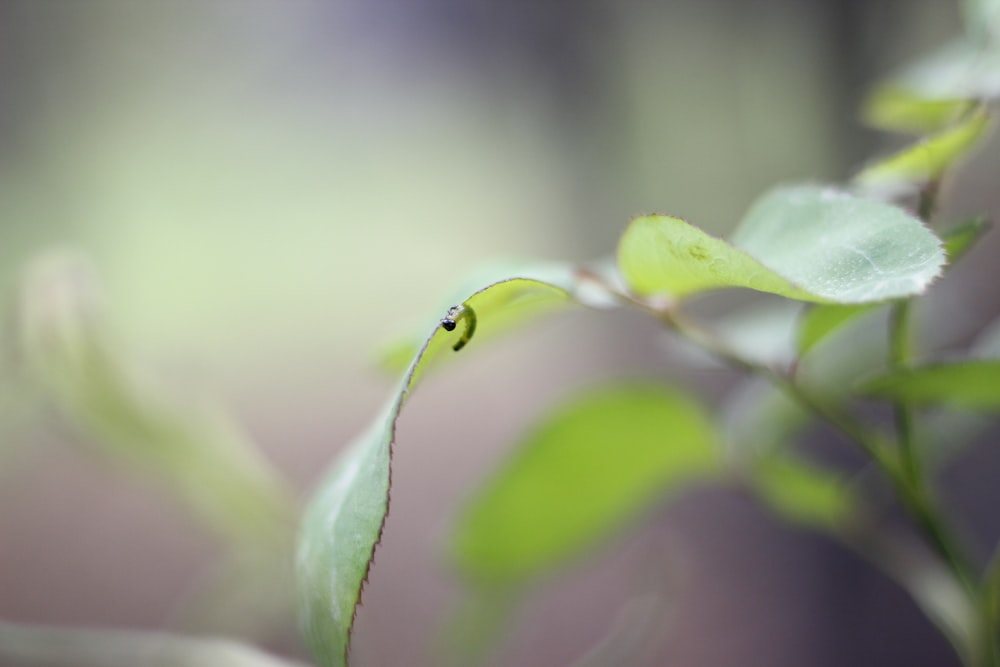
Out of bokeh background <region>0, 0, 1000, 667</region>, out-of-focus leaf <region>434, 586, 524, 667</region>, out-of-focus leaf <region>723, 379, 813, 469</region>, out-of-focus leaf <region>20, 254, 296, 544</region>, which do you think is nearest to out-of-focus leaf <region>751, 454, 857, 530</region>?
out-of-focus leaf <region>723, 379, 813, 469</region>

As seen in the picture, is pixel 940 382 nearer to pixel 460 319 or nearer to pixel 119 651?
pixel 460 319

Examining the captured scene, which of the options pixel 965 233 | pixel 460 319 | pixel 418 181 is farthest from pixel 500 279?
pixel 418 181

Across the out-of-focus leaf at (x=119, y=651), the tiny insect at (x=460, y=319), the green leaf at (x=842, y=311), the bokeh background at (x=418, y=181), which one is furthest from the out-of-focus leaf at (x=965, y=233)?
the bokeh background at (x=418, y=181)

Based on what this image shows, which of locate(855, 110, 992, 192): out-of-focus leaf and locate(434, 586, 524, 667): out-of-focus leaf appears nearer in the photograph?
locate(855, 110, 992, 192): out-of-focus leaf

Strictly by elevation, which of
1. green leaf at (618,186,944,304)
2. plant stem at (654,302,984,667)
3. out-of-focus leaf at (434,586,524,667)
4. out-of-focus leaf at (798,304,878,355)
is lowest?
out-of-focus leaf at (434,586,524,667)

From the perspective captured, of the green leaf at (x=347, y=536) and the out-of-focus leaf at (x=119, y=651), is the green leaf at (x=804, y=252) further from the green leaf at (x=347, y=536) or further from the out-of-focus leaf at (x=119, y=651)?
the out-of-focus leaf at (x=119, y=651)

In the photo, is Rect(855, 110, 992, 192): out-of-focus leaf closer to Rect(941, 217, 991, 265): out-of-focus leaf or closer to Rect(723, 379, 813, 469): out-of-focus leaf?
Rect(941, 217, 991, 265): out-of-focus leaf
